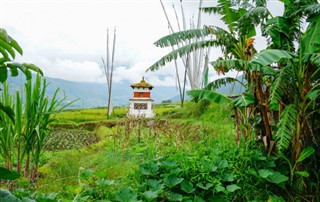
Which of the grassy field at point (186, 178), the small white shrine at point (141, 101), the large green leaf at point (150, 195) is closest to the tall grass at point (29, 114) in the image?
the grassy field at point (186, 178)

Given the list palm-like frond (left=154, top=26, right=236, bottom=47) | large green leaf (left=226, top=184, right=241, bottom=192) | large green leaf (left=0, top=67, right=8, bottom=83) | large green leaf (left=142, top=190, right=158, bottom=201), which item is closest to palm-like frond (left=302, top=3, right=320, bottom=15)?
palm-like frond (left=154, top=26, right=236, bottom=47)

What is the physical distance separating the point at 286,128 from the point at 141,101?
8216mm

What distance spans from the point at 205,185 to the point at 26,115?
58.1 inches

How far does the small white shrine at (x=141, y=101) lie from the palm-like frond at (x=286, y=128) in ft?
26.1

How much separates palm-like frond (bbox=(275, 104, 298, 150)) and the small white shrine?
26.1 feet

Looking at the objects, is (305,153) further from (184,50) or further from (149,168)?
(184,50)

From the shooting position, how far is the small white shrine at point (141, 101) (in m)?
10.6

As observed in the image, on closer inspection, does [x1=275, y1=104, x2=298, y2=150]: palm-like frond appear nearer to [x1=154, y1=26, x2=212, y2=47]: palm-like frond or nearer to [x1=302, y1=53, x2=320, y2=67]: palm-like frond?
[x1=302, y1=53, x2=320, y2=67]: palm-like frond

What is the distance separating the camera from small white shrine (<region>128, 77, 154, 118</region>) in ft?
34.7

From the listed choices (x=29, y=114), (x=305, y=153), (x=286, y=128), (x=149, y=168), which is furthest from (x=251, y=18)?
(x=29, y=114)

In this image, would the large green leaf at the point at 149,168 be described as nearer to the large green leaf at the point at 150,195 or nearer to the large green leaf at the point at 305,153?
the large green leaf at the point at 150,195

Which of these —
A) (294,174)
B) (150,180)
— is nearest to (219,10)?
(294,174)

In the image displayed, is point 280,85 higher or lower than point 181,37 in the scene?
lower

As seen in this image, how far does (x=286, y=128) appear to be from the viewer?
101 inches
